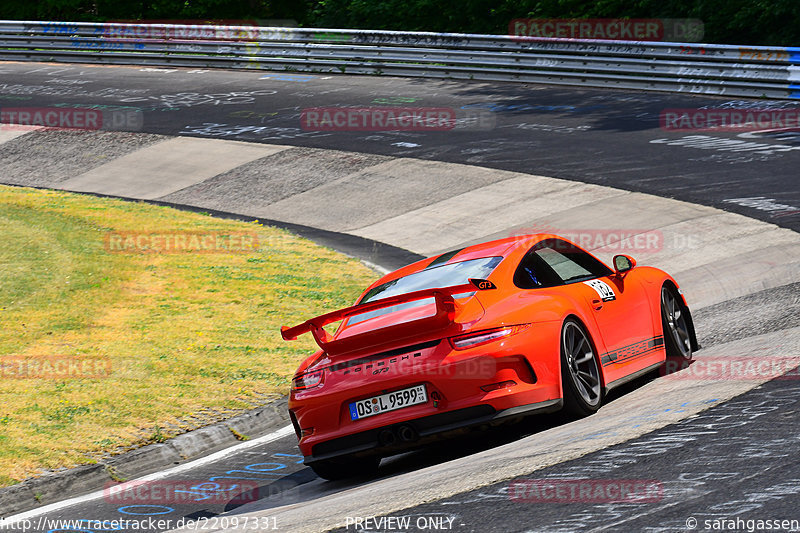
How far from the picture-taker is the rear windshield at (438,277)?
24.9 feet

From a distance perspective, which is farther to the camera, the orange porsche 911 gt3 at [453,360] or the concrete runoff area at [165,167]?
the concrete runoff area at [165,167]

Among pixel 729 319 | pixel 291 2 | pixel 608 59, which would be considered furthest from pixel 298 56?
pixel 729 319

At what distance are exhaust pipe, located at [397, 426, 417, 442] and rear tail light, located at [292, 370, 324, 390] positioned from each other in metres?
0.68

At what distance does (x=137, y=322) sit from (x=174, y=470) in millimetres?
4159

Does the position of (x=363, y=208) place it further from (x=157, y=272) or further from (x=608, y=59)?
(x=608, y=59)

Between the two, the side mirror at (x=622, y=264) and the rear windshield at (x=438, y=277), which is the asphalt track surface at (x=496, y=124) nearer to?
the side mirror at (x=622, y=264)

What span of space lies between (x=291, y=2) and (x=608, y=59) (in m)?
20.8

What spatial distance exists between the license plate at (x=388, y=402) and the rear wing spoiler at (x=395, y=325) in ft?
1.22

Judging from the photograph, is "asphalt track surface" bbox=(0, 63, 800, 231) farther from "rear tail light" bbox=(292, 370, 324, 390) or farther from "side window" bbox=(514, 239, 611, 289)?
"rear tail light" bbox=(292, 370, 324, 390)

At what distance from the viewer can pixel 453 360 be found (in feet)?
21.8

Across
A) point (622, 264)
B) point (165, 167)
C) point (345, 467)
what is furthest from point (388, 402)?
point (165, 167)

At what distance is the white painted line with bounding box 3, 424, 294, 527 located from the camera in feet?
23.1

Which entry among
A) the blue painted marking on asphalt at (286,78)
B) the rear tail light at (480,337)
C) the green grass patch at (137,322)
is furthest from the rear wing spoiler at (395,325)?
the blue painted marking on asphalt at (286,78)

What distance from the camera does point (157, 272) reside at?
1421 cm
